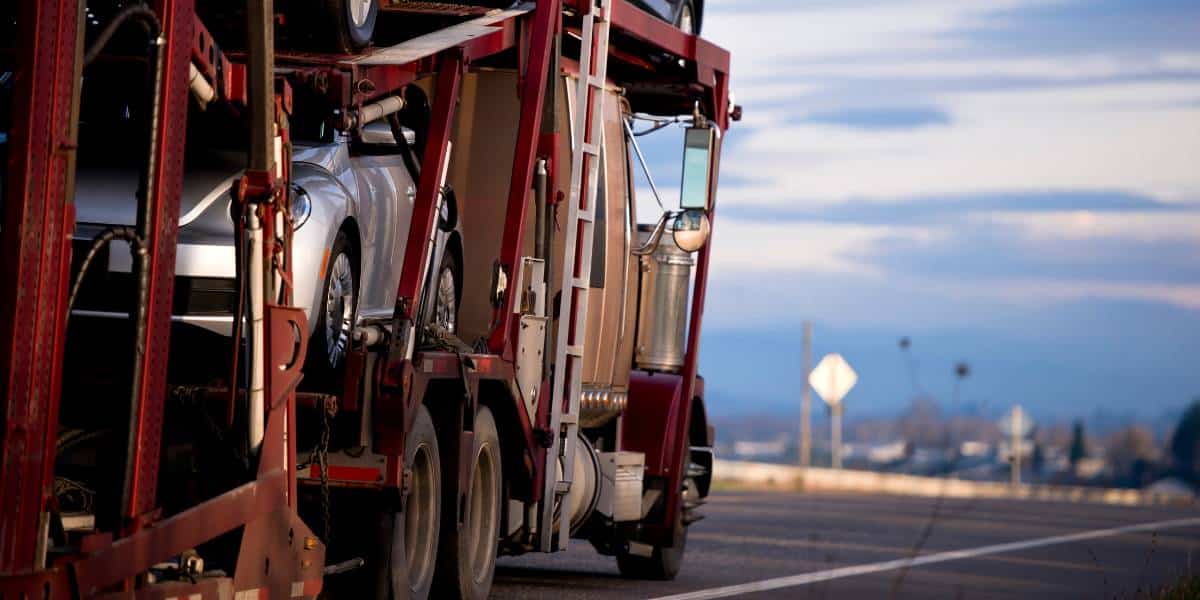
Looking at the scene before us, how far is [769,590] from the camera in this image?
44.0ft

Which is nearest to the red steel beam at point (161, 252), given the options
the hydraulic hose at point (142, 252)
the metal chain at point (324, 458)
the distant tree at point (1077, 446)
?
the hydraulic hose at point (142, 252)

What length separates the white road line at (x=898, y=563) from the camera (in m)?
13.1

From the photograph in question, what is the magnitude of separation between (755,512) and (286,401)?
18.4m

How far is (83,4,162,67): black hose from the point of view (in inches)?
242

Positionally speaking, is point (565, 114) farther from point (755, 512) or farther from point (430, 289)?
point (755, 512)

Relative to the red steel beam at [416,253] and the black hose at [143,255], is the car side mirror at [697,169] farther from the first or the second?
the black hose at [143,255]

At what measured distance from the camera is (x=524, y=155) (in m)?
10.8

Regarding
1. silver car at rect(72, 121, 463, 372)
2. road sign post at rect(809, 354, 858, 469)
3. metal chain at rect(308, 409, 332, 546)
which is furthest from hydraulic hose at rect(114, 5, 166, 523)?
road sign post at rect(809, 354, 858, 469)

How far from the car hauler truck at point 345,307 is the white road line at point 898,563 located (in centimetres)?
78

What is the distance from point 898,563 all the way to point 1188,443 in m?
160

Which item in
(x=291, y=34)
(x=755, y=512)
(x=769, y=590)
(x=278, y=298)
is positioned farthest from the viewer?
(x=755, y=512)

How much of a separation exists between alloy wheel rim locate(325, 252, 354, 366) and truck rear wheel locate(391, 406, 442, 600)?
466 millimetres

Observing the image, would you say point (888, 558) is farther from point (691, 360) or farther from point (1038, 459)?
point (1038, 459)

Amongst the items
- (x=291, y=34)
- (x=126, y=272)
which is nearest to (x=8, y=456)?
(x=126, y=272)
